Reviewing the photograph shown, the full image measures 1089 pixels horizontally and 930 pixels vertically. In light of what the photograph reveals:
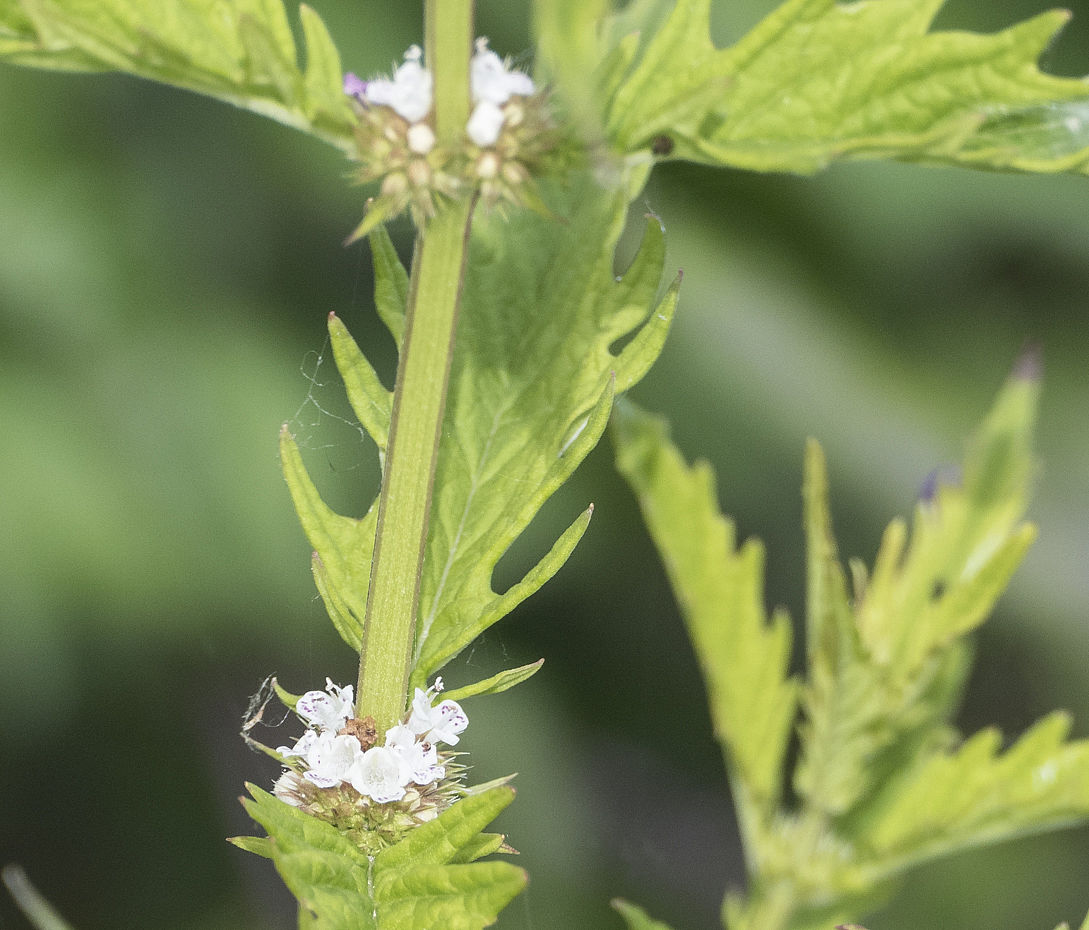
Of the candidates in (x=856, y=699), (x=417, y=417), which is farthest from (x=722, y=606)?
(x=417, y=417)

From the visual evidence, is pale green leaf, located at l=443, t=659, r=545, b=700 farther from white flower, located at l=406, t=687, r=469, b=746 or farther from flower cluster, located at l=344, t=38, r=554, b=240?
flower cluster, located at l=344, t=38, r=554, b=240

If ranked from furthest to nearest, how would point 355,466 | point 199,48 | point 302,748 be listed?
point 355,466
point 302,748
point 199,48

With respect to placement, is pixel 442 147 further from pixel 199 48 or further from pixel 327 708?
pixel 327 708

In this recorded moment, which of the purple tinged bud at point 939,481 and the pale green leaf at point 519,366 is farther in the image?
the pale green leaf at point 519,366

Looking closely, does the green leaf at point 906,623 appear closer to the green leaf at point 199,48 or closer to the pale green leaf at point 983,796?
the pale green leaf at point 983,796

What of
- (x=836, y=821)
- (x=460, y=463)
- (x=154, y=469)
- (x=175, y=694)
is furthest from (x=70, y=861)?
(x=836, y=821)

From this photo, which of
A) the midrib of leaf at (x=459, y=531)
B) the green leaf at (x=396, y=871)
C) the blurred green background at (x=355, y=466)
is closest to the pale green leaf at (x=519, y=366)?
the midrib of leaf at (x=459, y=531)
